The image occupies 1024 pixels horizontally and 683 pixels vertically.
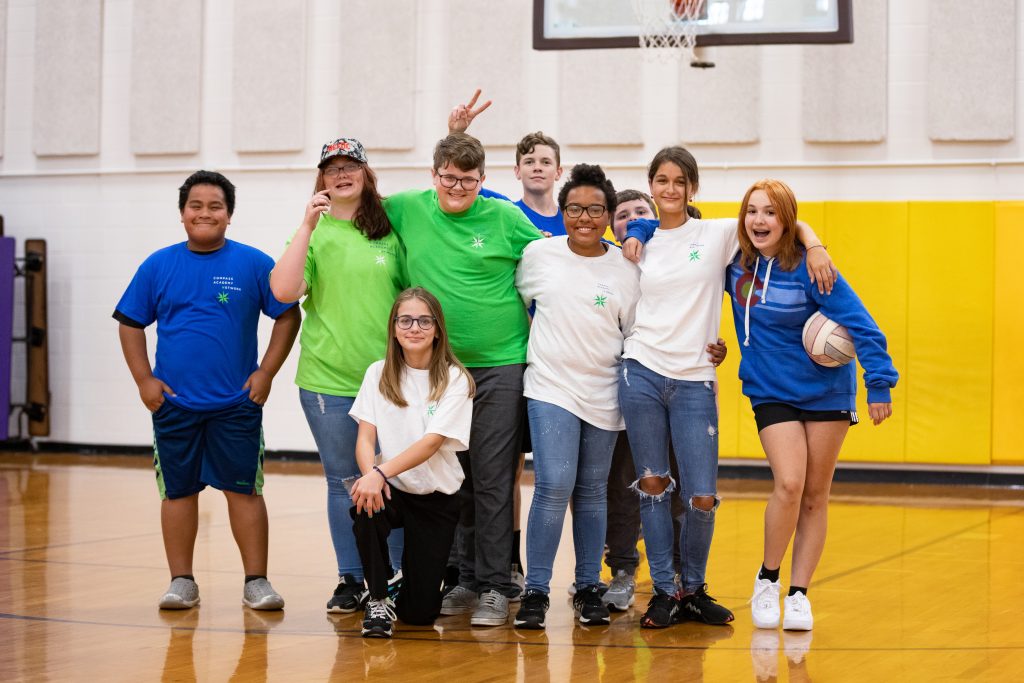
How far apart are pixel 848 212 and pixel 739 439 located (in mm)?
1985

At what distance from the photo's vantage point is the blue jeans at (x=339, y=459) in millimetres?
4418

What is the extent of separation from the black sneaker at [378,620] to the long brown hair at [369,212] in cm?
131

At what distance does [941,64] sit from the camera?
375 inches

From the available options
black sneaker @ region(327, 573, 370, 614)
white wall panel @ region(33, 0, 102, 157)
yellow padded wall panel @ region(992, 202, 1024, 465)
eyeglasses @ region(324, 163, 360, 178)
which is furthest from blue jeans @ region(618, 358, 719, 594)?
white wall panel @ region(33, 0, 102, 157)

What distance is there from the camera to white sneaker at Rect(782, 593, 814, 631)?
4168 mm

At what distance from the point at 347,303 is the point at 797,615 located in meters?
1.91

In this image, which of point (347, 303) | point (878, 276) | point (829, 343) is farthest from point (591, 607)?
point (878, 276)

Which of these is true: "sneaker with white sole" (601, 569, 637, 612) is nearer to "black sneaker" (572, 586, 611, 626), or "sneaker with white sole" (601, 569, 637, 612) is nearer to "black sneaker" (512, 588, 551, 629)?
"black sneaker" (572, 586, 611, 626)

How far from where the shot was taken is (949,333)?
9492mm

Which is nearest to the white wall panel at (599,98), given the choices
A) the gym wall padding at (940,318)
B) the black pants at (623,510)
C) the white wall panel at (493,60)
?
the white wall panel at (493,60)

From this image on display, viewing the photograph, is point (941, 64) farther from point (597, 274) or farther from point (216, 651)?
point (216, 651)

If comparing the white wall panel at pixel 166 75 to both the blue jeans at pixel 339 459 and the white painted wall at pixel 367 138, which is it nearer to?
the white painted wall at pixel 367 138

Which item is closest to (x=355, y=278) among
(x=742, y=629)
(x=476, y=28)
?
(x=742, y=629)

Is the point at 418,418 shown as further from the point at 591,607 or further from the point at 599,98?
the point at 599,98
